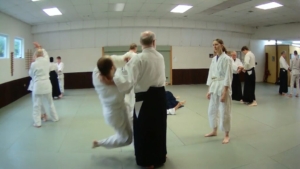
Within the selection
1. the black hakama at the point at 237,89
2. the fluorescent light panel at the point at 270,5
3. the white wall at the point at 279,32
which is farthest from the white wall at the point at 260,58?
the black hakama at the point at 237,89

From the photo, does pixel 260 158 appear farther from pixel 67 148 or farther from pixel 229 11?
pixel 229 11

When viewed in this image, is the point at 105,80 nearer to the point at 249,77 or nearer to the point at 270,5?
the point at 249,77

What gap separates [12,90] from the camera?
663cm

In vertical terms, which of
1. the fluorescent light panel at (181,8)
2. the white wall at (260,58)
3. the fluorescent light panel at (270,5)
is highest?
the fluorescent light panel at (181,8)

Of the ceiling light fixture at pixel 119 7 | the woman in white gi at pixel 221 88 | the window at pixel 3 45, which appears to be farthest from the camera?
the ceiling light fixture at pixel 119 7

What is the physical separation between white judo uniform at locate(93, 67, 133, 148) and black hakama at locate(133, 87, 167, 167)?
0.20m

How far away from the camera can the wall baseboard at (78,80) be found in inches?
376

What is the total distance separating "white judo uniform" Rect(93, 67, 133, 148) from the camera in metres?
2.36

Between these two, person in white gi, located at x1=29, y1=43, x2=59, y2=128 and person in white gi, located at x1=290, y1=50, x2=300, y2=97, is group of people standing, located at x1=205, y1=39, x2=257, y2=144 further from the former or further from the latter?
person in white gi, located at x1=290, y1=50, x2=300, y2=97

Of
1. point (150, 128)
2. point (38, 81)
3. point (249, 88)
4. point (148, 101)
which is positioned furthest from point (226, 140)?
point (38, 81)

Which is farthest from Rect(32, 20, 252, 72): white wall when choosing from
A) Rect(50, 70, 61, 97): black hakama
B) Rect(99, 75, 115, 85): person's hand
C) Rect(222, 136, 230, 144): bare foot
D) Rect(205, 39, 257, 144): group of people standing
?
Rect(99, 75, 115, 85): person's hand

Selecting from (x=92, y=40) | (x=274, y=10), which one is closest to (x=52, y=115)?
(x=92, y=40)

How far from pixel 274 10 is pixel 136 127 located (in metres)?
7.16

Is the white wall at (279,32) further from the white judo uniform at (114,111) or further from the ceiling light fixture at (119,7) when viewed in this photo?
the white judo uniform at (114,111)
